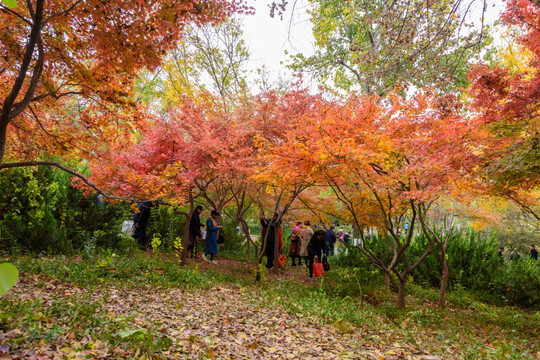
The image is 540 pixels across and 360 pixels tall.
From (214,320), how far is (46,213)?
450cm

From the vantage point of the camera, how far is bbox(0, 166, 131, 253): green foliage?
5664mm

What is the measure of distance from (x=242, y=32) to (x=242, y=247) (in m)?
9.08

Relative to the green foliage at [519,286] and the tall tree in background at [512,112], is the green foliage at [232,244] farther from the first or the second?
the tall tree in background at [512,112]

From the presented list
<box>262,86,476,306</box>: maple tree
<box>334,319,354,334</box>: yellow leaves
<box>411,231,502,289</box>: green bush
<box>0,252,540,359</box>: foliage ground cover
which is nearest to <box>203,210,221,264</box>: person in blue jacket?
<box>0,252,540,359</box>: foliage ground cover

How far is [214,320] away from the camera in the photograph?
3842 millimetres

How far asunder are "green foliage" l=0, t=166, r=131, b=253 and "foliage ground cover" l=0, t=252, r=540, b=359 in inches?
23.8

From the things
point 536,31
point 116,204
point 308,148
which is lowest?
point 116,204

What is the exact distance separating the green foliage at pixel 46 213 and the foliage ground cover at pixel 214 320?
61 cm

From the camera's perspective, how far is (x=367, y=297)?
6.45 meters

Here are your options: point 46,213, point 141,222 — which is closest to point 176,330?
point 46,213

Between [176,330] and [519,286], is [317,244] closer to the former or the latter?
[519,286]

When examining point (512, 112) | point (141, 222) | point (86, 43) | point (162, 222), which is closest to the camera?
point (86, 43)

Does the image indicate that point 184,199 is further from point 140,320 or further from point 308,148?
point 140,320

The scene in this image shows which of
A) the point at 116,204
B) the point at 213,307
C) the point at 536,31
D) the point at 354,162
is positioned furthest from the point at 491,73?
the point at 116,204
